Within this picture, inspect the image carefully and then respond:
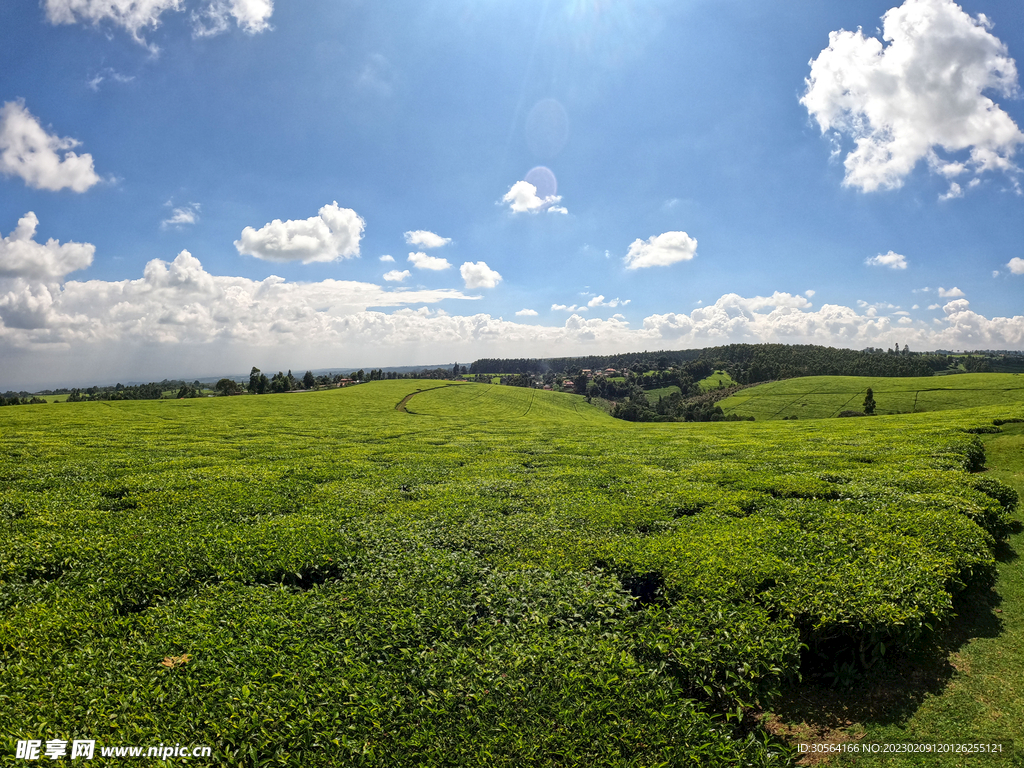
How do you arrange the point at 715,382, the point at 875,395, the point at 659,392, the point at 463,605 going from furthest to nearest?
the point at 715,382
the point at 659,392
the point at 875,395
the point at 463,605

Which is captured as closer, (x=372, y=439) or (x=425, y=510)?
(x=425, y=510)

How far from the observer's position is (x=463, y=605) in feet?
26.9

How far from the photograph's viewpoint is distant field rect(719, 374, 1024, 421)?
286 ft

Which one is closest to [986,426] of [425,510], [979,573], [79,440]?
[979,573]

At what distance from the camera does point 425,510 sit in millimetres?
13680

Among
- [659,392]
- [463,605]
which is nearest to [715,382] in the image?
[659,392]

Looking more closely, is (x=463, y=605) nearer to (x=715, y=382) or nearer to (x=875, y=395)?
(x=875, y=395)

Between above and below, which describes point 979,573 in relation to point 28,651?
below

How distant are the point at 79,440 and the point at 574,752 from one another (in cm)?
3748

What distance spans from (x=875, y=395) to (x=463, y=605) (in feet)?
419

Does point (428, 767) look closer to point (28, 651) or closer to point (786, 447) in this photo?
point (28, 651)

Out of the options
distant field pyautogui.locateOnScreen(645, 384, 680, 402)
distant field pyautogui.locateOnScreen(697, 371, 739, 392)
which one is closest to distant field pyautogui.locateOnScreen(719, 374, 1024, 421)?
distant field pyautogui.locateOnScreen(697, 371, 739, 392)

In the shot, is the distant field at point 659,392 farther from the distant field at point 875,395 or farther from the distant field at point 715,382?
the distant field at point 875,395

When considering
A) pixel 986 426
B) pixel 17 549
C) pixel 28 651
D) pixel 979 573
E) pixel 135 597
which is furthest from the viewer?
pixel 986 426
